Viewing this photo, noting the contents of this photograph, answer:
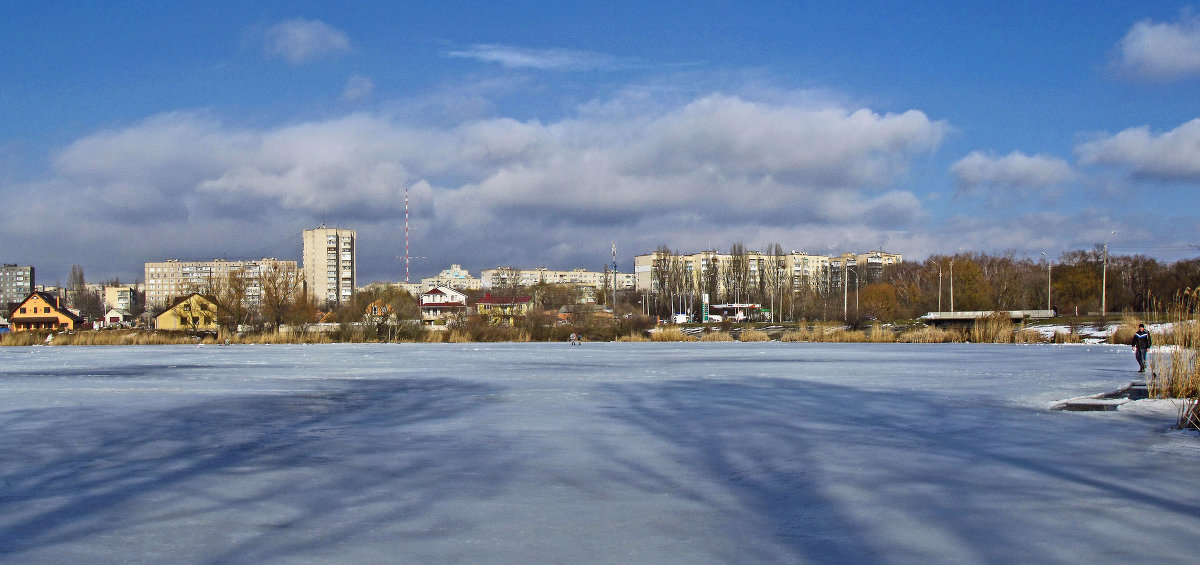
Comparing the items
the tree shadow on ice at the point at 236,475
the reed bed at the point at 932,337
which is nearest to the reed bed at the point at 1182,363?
the tree shadow on ice at the point at 236,475

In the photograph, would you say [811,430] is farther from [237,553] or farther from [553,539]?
[237,553]

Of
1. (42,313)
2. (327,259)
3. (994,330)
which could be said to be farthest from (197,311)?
(327,259)

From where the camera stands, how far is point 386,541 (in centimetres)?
423

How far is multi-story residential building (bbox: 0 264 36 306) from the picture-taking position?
554ft

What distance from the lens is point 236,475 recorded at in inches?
236

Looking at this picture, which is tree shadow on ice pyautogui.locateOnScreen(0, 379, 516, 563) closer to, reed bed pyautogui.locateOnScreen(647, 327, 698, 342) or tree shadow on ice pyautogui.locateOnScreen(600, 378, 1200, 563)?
tree shadow on ice pyautogui.locateOnScreen(600, 378, 1200, 563)

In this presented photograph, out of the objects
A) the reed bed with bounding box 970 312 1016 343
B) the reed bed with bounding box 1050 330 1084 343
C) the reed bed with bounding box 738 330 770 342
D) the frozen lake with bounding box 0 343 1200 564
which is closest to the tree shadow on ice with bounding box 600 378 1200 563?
the frozen lake with bounding box 0 343 1200 564

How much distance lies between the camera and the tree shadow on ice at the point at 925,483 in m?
4.12

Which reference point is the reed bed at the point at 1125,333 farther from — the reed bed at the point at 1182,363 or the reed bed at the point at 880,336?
the reed bed at the point at 1182,363

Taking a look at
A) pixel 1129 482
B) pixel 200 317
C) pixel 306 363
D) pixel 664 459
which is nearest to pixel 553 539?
pixel 664 459

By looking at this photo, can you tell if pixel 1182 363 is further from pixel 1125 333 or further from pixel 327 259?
pixel 327 259

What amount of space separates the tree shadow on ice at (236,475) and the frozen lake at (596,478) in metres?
0.03

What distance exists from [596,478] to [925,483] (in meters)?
2.14

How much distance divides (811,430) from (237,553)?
5.51m
